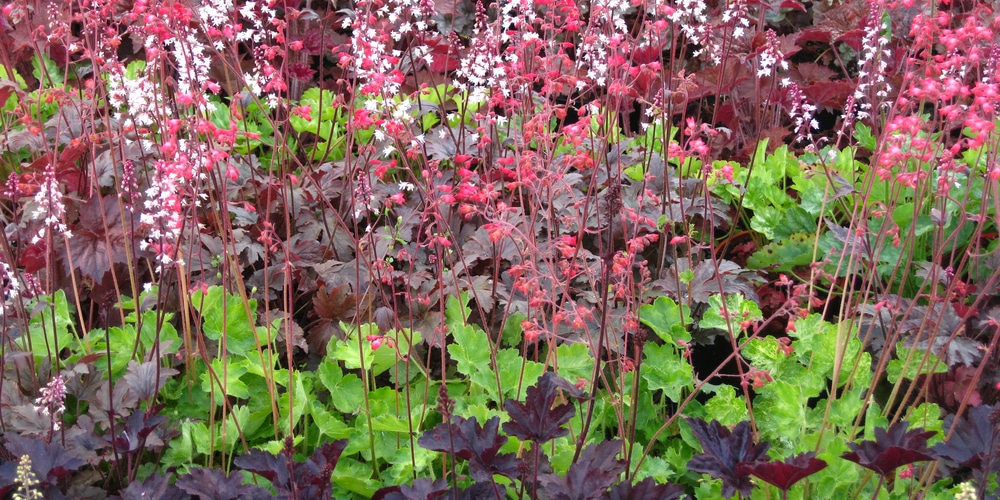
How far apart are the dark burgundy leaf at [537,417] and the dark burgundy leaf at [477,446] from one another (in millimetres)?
46

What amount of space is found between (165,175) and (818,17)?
4115 millimetres

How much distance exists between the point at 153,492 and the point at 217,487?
0.47 feet

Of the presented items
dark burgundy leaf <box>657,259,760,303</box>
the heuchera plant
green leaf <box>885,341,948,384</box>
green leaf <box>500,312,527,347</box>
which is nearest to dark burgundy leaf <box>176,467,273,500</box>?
the heuchera plant

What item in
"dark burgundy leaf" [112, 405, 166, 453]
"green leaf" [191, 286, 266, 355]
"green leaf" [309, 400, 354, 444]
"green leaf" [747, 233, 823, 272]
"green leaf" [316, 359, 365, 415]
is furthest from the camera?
"green leaf" [747, 233, 823, 272]

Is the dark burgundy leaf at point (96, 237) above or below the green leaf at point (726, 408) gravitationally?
above

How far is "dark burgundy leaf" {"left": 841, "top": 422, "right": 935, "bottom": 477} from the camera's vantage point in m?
1.82

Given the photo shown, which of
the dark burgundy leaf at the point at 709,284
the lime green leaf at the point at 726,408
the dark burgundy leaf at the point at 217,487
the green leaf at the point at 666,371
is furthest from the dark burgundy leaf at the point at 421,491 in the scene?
the dark burgundy leaf at the point at 709,284

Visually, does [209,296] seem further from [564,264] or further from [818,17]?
[818,17]

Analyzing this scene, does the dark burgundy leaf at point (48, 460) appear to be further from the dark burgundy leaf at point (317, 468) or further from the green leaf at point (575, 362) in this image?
the green leaf at point (575, 362)

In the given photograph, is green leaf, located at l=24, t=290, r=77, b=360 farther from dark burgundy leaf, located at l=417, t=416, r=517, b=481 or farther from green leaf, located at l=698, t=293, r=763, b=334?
green leaf, located at l=698, t=293, r=763, b=334

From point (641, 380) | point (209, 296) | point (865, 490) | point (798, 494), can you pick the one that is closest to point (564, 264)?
point (641, 380)

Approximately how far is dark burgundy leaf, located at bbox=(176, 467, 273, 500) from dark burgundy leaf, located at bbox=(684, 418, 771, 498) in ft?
3.20

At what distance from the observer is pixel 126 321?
9.12ft

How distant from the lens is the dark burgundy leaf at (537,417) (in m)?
1.92
